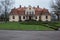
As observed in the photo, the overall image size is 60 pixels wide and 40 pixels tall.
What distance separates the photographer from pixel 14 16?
83.9 meters

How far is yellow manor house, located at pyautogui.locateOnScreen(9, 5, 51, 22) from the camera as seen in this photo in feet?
274

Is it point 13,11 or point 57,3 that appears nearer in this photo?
point 57,3

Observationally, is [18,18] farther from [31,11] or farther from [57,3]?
[57,3]

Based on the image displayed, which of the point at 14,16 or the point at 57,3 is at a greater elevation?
the point at 57,3

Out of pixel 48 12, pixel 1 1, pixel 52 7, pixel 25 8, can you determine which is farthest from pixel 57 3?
pixel 1 1

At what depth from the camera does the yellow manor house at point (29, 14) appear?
274ft

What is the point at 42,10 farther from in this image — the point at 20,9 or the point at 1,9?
the point at 1,9

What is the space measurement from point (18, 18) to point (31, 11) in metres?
6.95

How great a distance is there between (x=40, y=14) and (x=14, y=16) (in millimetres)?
12044

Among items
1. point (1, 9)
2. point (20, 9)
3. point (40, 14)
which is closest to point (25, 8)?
point (20, 9)

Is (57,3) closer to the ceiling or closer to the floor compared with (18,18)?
closer to the ceiling

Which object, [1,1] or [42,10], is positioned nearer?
[1,1]

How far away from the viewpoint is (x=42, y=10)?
84875 mm

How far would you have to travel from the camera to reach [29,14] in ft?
277
